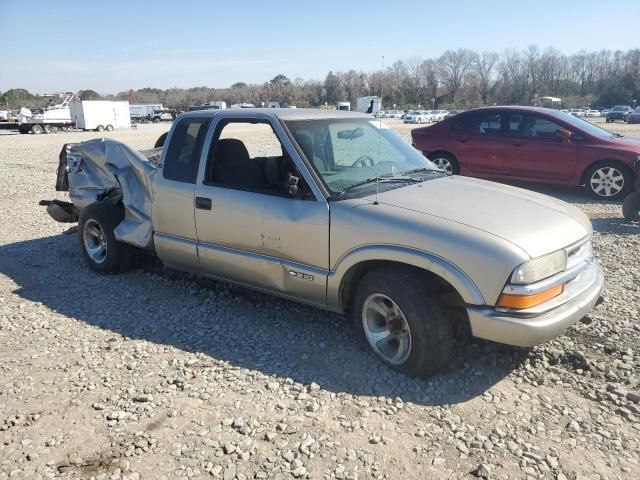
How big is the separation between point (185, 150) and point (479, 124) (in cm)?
732

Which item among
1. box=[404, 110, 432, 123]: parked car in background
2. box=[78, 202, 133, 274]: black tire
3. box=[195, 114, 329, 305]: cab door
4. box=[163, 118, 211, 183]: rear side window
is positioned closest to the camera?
box=[195, 114, 329, 305]: cab door

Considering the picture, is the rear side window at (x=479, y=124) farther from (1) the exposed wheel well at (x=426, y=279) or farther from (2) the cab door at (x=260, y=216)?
(1) the exposed wheel well at (x=426, y=279)

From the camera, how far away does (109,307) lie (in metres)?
5.05

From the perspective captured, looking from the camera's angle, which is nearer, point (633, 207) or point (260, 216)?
point (260, 216)

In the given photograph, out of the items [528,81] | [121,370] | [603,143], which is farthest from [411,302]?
[528,81]

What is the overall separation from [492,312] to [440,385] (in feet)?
2.25

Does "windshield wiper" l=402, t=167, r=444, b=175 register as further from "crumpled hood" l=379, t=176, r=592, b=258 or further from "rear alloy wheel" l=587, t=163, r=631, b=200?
"rear alloy wheel" l=587, t=163, r=631, b=200

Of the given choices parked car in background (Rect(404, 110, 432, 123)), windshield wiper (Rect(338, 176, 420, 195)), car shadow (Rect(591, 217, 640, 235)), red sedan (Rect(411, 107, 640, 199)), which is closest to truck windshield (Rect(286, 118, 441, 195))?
windshield wiper (Rect(338, 176, 420, 195))

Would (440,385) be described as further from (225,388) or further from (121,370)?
(121,370)

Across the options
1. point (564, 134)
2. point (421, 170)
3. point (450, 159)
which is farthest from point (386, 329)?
point (450, 159)

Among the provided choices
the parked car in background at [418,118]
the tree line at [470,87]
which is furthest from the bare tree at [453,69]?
the parked car in background at [418,118]

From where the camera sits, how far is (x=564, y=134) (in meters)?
9.55

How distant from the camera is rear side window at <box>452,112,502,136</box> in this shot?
33.7 feet

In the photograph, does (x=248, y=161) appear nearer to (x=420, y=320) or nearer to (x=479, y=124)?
(x=420, y=320)
